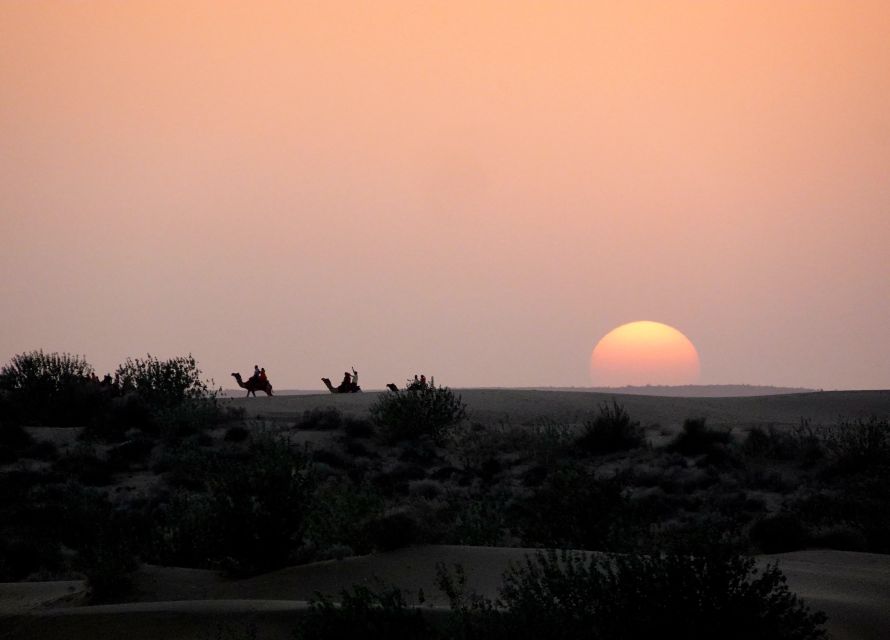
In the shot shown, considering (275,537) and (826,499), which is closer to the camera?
(275,537)

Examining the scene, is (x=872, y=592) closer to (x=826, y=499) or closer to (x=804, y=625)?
(x=804, y=625)

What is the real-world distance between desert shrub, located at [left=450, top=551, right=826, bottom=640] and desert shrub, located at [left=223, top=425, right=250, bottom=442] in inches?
1063

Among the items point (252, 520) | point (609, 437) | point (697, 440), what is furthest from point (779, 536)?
point (609, 437)

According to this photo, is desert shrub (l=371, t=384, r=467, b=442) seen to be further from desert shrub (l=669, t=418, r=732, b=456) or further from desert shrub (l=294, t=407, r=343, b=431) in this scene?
desert shrub (l=669, t=418, r=732, b=456)

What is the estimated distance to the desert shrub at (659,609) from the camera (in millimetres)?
10727

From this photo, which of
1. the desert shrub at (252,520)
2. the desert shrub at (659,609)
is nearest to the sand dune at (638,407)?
the desert shrub at (252,520)

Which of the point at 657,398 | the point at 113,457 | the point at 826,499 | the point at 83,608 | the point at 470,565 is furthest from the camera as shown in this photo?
the point at 657,398

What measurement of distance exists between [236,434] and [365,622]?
2678 centimetres

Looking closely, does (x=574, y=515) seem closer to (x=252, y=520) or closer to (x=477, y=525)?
(x=477, y=525)

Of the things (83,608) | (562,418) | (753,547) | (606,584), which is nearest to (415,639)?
(606,584)

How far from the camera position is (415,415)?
39812 millimetres

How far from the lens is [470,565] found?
50.6ft

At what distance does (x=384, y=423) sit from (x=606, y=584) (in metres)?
28.7

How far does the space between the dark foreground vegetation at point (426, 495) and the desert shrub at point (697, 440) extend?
7 cm
